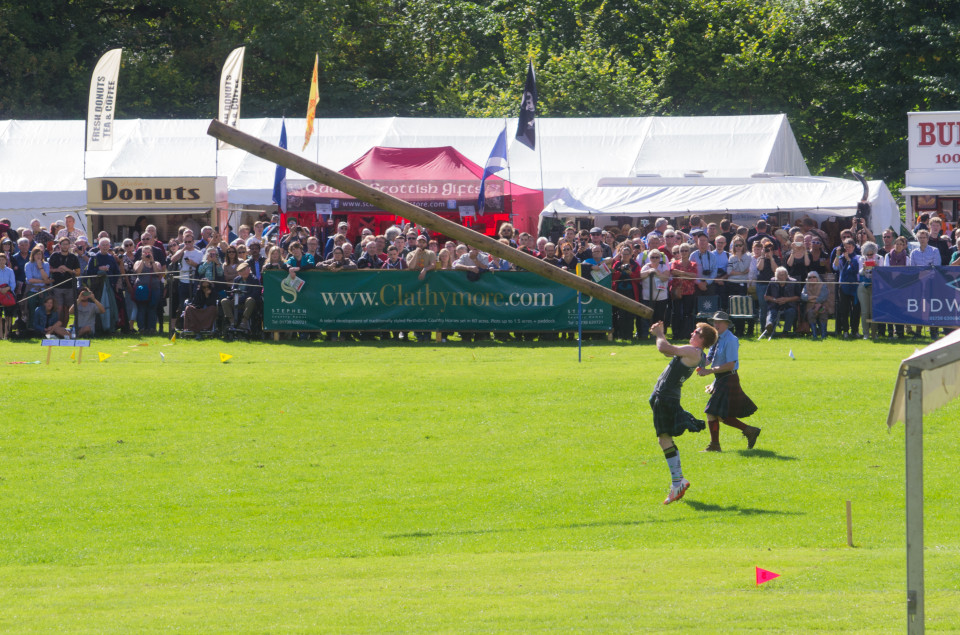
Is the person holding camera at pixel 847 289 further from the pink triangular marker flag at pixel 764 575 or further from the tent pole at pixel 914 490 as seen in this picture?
the tent pole at pixel 914 490

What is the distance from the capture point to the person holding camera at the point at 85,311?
2058 centimetres

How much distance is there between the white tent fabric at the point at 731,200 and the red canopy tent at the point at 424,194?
1.02 metres

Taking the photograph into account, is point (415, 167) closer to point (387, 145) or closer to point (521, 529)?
point (387, 145)

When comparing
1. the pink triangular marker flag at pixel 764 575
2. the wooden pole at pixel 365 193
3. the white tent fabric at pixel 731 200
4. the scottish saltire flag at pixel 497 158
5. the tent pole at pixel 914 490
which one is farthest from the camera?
the white tent fabric at pixel 731 200

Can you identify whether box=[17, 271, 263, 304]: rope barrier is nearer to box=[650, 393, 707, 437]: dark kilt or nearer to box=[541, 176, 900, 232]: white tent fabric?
box=[541, 176, 900, 232]: white tent fabric

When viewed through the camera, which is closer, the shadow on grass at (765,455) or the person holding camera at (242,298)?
the shadow on grass at (765,455)

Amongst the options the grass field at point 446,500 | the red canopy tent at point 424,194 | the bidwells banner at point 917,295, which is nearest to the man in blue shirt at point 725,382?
the grass field at point 446,500

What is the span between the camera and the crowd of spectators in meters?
20.5

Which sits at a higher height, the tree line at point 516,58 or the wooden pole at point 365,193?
the tree line at point 516,58

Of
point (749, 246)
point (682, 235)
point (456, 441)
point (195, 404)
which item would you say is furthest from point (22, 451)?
point (749, 246)

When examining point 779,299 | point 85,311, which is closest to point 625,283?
point 779,299

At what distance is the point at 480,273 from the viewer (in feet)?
67.2

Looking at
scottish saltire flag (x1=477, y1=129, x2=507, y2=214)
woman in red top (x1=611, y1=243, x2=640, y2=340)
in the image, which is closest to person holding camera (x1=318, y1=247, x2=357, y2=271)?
woman in red top (x1=611, y1=243, x2=640, y2=340)

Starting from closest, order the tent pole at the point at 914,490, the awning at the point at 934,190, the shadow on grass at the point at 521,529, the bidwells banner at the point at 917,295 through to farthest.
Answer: the tent pole at the point at 914,490
the shadow on grass at the point at 521,529
the bidwells banner at the point at 917,295
the awning at the point at 934,190
